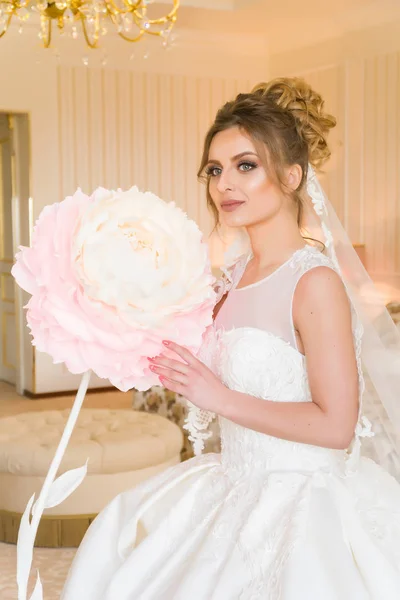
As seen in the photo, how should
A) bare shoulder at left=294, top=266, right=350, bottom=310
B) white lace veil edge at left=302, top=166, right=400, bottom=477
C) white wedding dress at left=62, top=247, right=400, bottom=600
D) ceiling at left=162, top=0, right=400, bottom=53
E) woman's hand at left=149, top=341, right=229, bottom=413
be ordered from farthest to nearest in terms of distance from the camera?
ceiling at left=162, top=0, right=400, bottom=53 < white lace veil edge at left=302, top=166, right=400, bottom=477 < bare shoulder at left=294, top=266, right=350, bottom=310 < white wedding dress at left=62, top=247, right=400, bottom=600 < woman's hand at left=149, top=341, right=229, bottom=413

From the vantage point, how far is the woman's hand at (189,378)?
121 centimetres

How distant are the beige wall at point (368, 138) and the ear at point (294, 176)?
479 centimetres

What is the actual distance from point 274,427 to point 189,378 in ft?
1.00

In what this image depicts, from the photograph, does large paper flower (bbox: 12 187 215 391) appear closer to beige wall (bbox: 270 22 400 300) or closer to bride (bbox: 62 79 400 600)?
bride (bbox: 62 79 400 600)

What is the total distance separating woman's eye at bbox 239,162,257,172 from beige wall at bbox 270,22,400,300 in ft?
16.1

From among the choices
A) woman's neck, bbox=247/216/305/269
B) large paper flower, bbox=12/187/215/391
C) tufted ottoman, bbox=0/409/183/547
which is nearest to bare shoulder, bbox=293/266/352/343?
woman's neck, bbox=247/216/305/269

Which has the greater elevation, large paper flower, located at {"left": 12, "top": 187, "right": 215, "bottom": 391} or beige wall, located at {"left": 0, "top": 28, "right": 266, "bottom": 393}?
beige wall, located at {"left": 0, "top": 28, "right": 266, "bottom": 393}

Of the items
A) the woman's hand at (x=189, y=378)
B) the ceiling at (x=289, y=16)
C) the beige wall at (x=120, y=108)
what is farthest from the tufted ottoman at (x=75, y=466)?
the ceiling at (x=289, y=16)

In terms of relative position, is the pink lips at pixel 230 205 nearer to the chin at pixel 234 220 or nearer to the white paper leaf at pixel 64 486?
the chin at pixel 234 220

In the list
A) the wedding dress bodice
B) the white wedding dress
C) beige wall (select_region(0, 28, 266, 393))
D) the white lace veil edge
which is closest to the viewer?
the white wedding dress

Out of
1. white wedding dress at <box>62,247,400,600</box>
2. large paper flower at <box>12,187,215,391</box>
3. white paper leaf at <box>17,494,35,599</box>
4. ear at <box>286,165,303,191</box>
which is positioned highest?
ear at <box>286,165,303,191</box>

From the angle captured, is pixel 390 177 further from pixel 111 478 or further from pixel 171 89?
pixel 111 478

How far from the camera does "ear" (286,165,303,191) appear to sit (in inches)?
69.4

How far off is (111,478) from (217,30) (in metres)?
5.21
